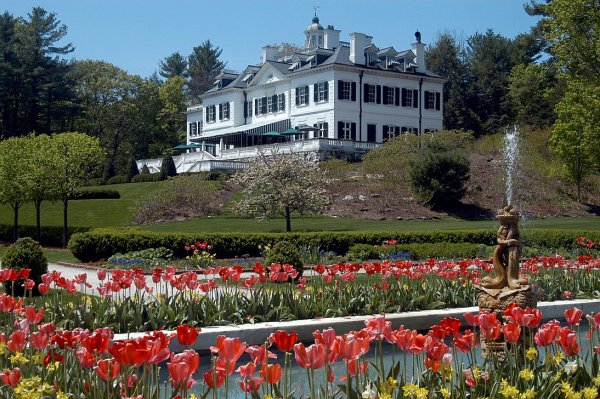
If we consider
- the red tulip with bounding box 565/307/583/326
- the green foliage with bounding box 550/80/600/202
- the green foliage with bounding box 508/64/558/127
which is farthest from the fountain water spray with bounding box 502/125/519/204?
the red tulip with bounding box 565/307/583/326

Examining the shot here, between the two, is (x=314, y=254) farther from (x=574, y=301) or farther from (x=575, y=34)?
(x=575, y=34)

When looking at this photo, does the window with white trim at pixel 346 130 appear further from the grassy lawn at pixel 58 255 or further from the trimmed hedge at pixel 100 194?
the grassy lawn at pixel 58 255

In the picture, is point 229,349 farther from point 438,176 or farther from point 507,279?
point 438,176

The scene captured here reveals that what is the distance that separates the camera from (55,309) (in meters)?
9.62

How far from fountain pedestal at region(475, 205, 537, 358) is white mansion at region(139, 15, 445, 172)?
41.4 metres

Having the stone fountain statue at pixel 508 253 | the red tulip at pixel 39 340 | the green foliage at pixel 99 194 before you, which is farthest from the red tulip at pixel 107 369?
the green foliage at pixel 99 194

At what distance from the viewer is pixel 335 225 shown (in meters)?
33.5

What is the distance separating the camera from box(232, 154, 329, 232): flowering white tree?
3127cm

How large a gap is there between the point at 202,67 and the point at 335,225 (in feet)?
231

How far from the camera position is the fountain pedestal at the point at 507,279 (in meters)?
8.82

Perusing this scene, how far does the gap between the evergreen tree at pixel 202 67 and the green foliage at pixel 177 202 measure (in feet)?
201

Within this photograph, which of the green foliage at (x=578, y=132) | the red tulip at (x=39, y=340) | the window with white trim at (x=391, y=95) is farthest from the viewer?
the window with white trim at (x=391, y=95)

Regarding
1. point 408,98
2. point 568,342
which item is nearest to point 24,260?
point 568,342

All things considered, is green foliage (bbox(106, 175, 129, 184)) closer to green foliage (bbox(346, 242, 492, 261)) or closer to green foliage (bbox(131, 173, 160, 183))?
green foliage (bbox(131, 173, 160, 183))
